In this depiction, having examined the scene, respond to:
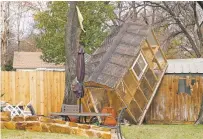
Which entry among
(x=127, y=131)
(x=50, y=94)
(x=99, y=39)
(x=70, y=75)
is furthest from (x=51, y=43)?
(x=127, y=131)

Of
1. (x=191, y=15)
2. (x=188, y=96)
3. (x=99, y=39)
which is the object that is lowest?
(x=188, y=96)

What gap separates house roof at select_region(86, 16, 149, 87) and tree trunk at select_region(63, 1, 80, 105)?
2.07 ft

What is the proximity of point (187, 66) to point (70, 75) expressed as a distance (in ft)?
15.7

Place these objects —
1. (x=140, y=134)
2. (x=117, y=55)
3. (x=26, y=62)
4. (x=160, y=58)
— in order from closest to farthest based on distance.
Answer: (x=140, y=134), (x=117, y=55), (x=160, y=58), (x=26, y=62)

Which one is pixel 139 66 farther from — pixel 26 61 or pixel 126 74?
pixel 26 61

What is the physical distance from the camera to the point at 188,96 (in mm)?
12797

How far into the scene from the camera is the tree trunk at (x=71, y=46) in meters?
11.8

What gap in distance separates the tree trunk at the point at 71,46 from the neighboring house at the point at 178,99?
3.18 m

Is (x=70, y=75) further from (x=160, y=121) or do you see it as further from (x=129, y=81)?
(x=160, y=121)

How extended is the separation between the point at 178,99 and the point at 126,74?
8.54 feet

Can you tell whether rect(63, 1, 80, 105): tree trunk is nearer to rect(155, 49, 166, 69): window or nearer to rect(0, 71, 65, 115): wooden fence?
rect(0, 71, 65, 115): wooden fence

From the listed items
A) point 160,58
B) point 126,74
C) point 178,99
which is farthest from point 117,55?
point 178,99

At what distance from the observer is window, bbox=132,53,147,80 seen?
11.8 metres

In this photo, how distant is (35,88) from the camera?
13508 millimetres
